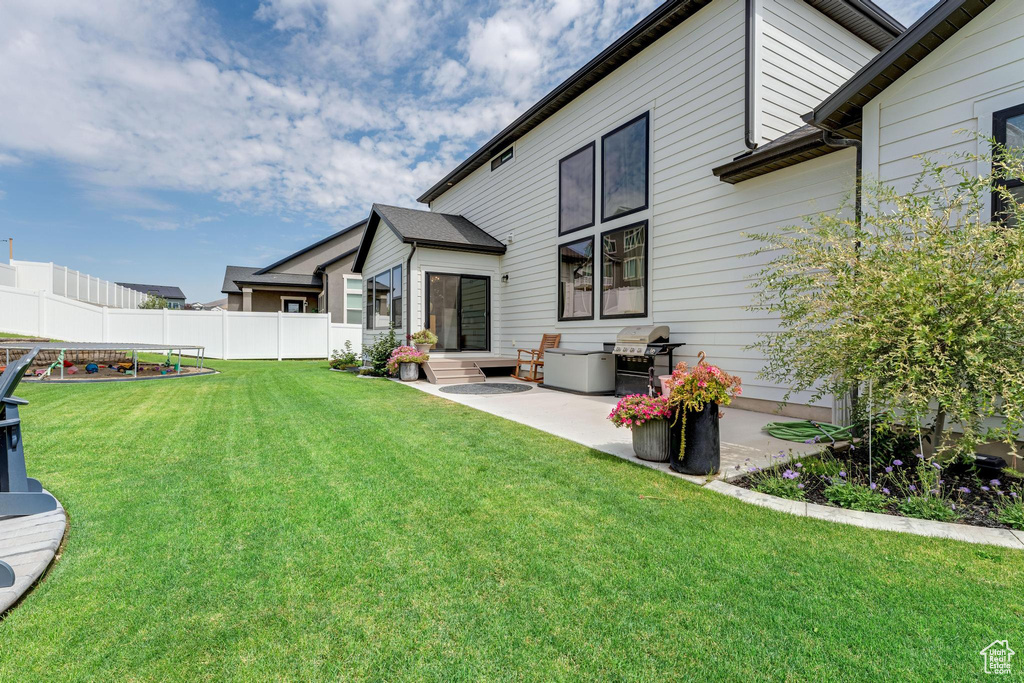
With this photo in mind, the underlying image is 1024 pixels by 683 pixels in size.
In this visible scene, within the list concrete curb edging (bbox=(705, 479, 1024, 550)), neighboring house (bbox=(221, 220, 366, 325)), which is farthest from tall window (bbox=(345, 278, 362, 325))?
concrete curb edging (bbox=(705, 479, 1024, 550))

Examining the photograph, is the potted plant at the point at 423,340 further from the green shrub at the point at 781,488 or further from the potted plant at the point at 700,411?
the green shrub at the point at 781,488

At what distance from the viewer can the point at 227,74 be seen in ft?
35.6

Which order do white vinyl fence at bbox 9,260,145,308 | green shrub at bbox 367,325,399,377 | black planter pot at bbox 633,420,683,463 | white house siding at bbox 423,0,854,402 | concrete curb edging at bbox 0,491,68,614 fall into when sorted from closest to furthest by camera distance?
concrete curb edging at bbox 0,491,68,614 → black planter pot at bbox 633,420,683,463 → white house siding at bbox 423,0,854,402 → green shrub at bbox 367,325,399,377 → white vinyl fence at bbox 9,260,145,308

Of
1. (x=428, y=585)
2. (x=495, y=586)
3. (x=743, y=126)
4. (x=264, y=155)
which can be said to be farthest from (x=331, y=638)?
(x=264, y=155)

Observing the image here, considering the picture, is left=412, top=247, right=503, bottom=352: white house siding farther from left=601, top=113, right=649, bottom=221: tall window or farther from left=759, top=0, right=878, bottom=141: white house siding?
left=759, top=0, right=878, bottom=141: white house siding

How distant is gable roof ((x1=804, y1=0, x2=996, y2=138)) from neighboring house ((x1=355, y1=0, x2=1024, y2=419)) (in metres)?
0.02

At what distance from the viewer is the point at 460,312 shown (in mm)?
11570

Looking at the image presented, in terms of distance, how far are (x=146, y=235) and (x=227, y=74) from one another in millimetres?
24600

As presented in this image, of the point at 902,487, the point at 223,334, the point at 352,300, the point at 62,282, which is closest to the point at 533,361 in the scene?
the point at 902,487

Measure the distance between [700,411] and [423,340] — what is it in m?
7.55

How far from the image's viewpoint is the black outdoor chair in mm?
2449

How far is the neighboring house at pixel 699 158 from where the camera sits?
4.34m

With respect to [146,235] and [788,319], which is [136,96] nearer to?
[788,319]

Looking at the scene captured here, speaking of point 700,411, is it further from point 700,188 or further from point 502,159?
point 502,159
